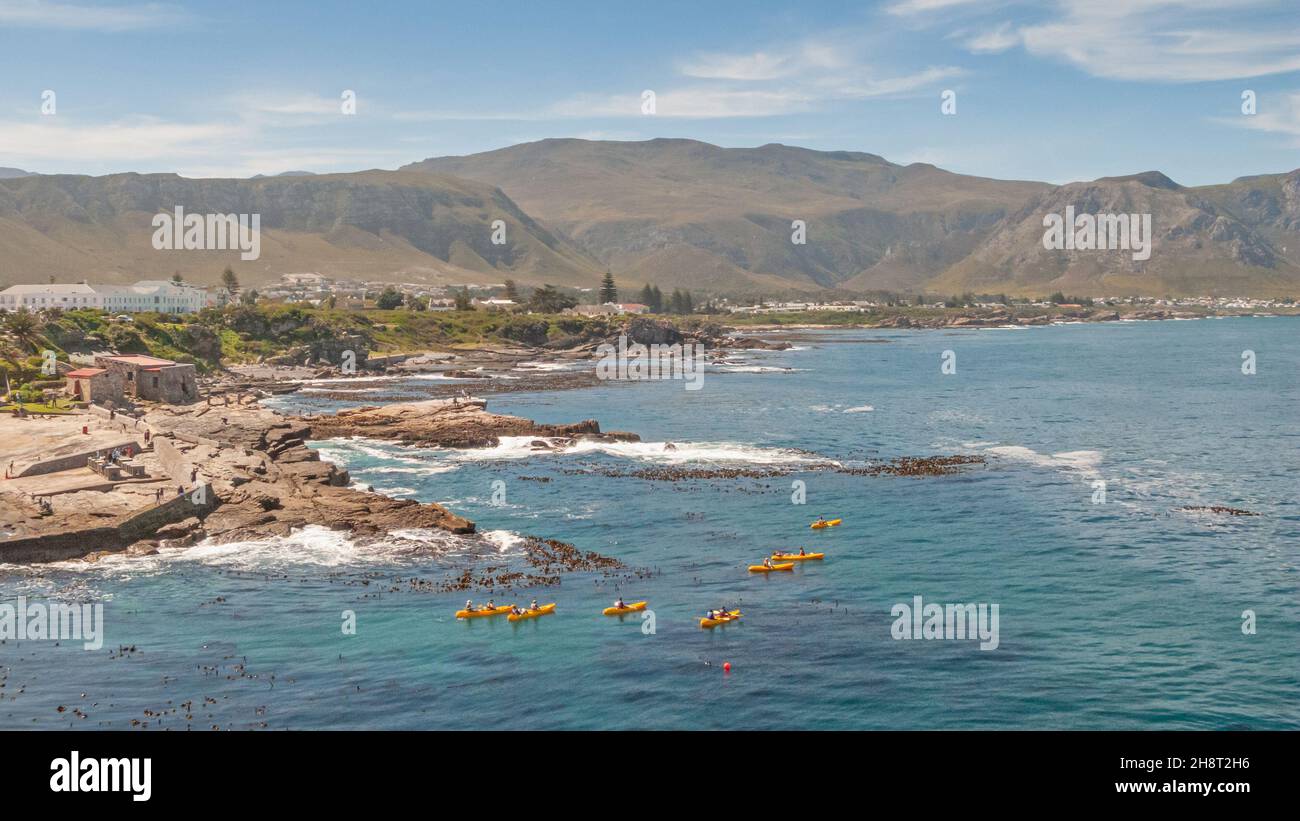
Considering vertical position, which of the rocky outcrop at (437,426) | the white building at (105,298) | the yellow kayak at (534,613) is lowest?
the yellow kayak at (534,613)

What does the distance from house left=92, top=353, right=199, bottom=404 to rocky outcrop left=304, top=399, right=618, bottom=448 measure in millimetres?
15634

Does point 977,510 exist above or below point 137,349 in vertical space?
below

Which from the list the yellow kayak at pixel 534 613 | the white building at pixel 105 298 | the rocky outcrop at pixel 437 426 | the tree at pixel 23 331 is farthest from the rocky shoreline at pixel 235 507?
the white building at pixel 105 298

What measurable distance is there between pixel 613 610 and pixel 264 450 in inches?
1726

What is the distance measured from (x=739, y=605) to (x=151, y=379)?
79.2m

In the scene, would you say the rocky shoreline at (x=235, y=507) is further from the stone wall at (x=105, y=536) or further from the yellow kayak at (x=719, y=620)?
the yellow kayak at (x=719, y=620)

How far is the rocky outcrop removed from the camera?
94188 millimetres

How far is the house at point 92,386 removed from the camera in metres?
93.2

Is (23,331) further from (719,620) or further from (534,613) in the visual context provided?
(719,620)

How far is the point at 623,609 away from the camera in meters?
45.6

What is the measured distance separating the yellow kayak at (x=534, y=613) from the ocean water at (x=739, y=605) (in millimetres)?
465

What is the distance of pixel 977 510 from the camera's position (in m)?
65.6
